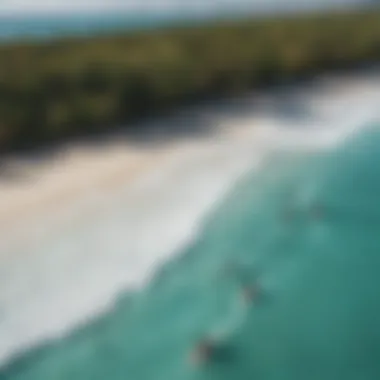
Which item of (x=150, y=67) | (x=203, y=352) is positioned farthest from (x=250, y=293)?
(x=150, y=67)

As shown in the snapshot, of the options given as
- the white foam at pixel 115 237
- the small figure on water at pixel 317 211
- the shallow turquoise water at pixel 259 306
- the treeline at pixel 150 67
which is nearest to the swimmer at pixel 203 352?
the shallow turquoise water at pixel 259 306

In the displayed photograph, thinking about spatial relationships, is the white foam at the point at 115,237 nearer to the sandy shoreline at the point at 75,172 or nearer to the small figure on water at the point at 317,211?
the sandy shoreline at the point at 75,172

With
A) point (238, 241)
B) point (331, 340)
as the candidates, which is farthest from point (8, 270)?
point (331, 340)

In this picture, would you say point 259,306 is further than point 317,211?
No

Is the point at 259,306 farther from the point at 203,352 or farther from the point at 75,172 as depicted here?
the point at 75,172

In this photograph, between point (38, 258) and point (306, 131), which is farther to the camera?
point (306, 131)

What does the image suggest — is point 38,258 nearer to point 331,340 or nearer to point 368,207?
point 331,340
